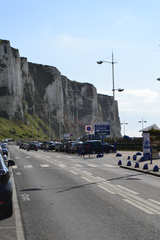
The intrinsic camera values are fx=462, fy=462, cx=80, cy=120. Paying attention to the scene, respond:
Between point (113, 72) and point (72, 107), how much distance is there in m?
139

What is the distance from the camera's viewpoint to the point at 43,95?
174375mm

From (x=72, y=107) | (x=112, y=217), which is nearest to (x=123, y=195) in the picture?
(x=112, y=217)

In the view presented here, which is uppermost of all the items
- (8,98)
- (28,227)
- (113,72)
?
(8,98)

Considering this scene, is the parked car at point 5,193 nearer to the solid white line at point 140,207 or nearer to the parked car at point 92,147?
the solid white line at point 140,207

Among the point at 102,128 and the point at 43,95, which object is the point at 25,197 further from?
the point at 43,95

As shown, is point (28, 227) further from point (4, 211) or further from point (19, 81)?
point (19, 81)

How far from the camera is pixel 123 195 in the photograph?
529 inches

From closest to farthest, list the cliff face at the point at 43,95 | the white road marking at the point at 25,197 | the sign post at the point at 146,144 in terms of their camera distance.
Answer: the white road marking at the point at 25,197 → the sign post at the point at 146,144 → the cliff face at the point at 43,95

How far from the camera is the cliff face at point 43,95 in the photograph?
496 feet

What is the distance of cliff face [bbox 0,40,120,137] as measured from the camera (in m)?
151

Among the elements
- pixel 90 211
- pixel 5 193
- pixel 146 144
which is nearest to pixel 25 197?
pixel 90 211

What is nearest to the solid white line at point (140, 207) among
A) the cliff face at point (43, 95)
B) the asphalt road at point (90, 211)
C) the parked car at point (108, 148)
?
the asphalt road at point (90, 211)

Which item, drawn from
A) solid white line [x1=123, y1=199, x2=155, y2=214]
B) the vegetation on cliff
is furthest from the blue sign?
the vegetation on cliff

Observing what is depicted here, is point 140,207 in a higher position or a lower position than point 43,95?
lower
